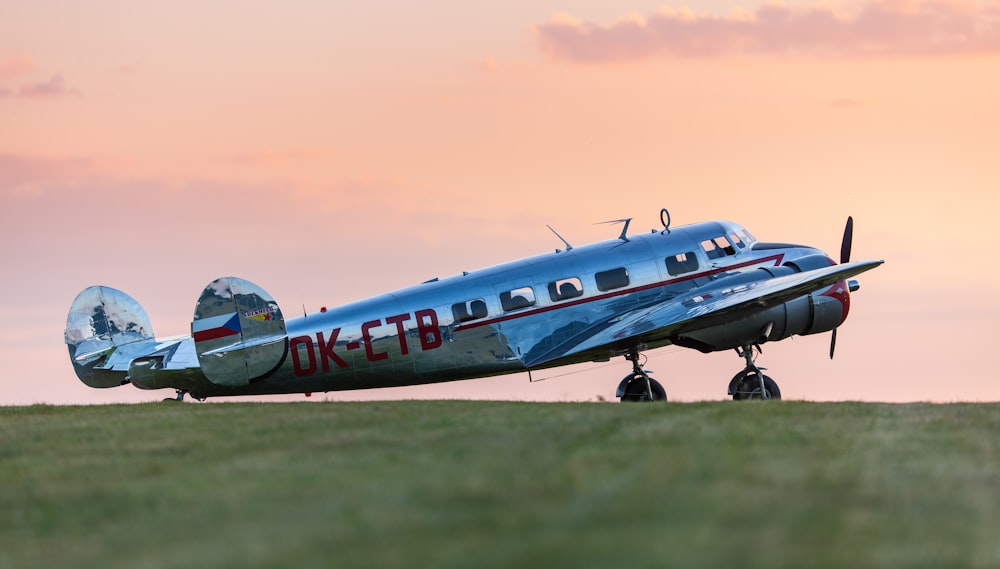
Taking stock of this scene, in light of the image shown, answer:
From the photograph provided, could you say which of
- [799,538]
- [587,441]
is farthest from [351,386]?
[799,538]

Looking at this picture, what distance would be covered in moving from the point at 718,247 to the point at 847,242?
A: 12.4ft

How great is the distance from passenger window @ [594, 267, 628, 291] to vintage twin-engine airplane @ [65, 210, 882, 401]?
26mm

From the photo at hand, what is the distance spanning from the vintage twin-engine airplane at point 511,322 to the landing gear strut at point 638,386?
0.03 meters

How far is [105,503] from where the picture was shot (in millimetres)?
12094

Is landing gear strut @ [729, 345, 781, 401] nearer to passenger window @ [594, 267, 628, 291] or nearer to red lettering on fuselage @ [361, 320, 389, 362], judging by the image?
passenger window @ [594, 267, 628, 291]

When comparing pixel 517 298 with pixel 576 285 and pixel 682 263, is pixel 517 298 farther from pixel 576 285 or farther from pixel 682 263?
pixel 682 263

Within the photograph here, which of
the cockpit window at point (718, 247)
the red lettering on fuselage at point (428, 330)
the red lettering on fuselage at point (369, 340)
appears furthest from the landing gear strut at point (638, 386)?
the red lettering on fuselage at point (369, 340)

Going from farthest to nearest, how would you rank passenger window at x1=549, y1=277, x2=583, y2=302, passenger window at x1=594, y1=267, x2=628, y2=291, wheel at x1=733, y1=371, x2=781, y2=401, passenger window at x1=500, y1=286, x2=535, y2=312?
passenger window at x1=594, y1=267, x2=628, y2=291 → wheel at x1=733, y1=371, x2=781, y2=401 → passenger window at x1=549, y1=277, x2=583, y2=302 → passenger window at x1=500, y1=286, x2=535, y2=312

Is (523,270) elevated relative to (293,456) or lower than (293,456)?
elevated

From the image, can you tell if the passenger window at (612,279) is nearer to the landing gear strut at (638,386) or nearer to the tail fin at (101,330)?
the landing gear strut at (638,386)

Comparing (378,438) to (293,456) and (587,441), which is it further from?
(587,441)

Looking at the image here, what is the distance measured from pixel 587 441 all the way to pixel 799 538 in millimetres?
5712

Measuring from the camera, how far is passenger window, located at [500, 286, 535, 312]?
24531mm

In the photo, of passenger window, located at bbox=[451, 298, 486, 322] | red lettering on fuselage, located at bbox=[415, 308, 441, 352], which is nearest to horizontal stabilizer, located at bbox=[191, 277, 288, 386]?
red lettering on fuselage, located at bbox=[415, 308, 441, 352]
